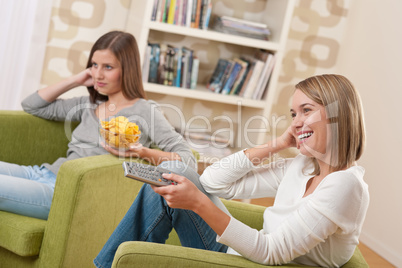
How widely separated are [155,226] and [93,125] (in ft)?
2.77

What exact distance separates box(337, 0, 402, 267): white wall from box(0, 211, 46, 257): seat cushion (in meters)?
2.08

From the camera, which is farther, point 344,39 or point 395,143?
point 344,39

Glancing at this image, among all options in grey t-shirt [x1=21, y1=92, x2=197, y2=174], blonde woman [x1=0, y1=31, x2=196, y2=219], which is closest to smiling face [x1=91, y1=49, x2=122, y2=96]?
blonde woman [x1=0, y1=31, x2=196, y2=219]

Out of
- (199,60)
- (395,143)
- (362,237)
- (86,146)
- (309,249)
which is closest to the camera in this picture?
(309,249)

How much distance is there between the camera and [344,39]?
3.80 m

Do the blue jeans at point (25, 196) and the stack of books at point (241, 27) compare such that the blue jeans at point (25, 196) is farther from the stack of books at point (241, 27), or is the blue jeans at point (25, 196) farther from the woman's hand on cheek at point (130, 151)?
the stack of books at point (241, 27)

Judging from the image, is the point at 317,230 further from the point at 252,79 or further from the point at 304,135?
the point at 252,79

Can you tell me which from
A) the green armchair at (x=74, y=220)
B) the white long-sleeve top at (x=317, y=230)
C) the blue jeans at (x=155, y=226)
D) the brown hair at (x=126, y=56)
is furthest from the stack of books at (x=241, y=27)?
the white long-sleeve top at (x=317, y=230)

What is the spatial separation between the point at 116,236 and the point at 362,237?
7.34ft

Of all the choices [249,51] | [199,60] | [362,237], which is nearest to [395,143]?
[362,237]

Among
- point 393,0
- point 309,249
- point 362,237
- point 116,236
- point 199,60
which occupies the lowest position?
point 362,237

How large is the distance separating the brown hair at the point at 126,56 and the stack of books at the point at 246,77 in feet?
3.70

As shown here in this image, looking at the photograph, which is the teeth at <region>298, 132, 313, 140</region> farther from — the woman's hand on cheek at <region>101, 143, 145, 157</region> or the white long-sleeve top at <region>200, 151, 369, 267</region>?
Answer: the woman's hand on cheek at <region>101, 143, 145, 157</region>

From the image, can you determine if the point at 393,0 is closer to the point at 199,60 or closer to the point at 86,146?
the point at 199,60
